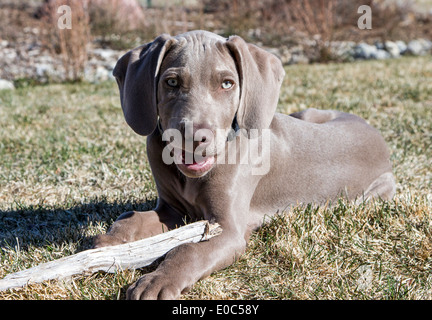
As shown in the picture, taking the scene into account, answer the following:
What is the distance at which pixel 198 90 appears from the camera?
8.54 ft

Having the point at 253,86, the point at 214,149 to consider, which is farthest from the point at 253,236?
the point at 253,86

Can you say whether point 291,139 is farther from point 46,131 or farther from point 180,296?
point 46,131

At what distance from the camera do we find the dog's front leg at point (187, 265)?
221cm

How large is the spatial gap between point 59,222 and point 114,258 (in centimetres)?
106

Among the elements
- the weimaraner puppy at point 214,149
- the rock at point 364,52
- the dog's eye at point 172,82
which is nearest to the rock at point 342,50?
the rock at point 364,52

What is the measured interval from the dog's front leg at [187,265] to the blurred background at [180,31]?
22.8 ft

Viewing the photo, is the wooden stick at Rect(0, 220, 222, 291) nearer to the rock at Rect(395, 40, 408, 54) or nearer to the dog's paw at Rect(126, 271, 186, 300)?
the dog's paw at Rect(126, 271, 186, 300)

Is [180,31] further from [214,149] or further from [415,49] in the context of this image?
[214,149]

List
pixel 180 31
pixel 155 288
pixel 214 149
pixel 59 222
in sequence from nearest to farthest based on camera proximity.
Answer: pixel 155 288 < pixel 214 149 < pixel 59 222 < pixel 180 31

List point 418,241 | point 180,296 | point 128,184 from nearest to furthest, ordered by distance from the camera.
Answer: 1. point 180,296
2. point 418,241
3. point 128,184
